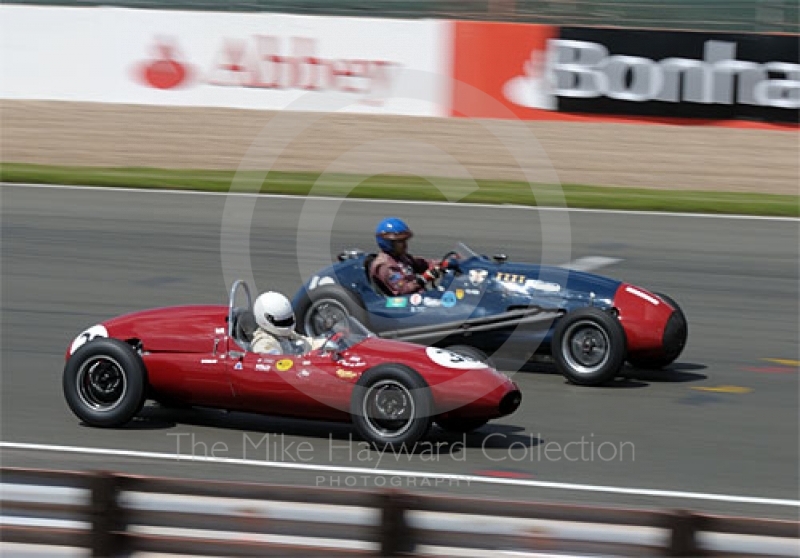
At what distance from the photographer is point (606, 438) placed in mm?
9680

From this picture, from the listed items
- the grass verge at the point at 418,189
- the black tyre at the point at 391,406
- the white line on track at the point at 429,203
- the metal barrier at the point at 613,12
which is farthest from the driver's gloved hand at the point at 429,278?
the metal barrier at the point at 613,12

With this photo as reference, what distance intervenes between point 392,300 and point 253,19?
39.3ft

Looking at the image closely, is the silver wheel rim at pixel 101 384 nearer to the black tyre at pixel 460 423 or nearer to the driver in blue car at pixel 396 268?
the black tyre at pixel 460 423

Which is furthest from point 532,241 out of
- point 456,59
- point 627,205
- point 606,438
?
point 606,438

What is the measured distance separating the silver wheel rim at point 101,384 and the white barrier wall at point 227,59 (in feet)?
42.1

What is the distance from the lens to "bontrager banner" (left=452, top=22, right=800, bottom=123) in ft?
65.9

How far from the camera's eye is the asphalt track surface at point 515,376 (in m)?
8.89

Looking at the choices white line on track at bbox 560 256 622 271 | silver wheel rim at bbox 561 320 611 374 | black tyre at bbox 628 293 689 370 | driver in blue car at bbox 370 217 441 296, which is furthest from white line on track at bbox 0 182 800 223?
silver wheel rim at bbox 561 320 611 374

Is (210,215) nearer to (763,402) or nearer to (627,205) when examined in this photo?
(627,205)

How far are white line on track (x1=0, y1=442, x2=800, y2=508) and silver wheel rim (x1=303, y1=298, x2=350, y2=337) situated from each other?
248 centimetres

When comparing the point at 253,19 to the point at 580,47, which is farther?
the point at 253,19

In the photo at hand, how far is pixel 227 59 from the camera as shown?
875 inches

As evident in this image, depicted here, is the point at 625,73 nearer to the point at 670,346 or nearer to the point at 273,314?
the point at 670,346

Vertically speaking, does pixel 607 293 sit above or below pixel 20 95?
below
